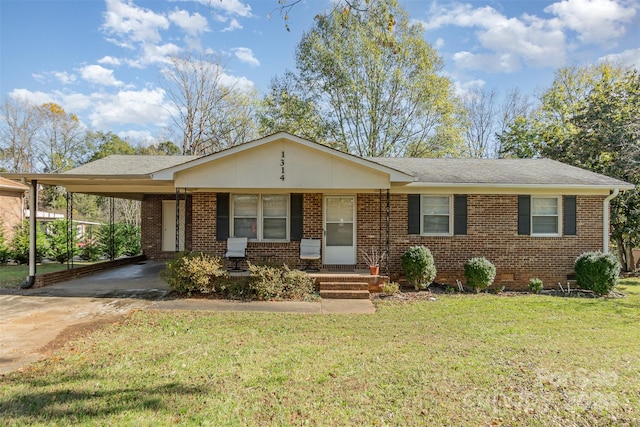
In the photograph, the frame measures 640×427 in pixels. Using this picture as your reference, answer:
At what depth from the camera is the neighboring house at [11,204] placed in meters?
17.3

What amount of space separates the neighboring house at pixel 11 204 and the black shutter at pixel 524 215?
21133mm

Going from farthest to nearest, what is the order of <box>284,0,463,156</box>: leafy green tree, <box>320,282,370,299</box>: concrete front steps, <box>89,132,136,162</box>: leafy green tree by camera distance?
<box>89,132,136,162</box>: leafy green tree → <box>284,0,463,156</box>: leafy green tree → <box>320,282,370,299</box>: concrete front steps

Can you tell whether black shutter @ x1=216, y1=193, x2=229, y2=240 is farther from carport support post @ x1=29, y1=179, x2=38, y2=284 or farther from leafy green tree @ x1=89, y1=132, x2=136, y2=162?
leafy green tree @ x1=89, y1=132, x2=136, y2=162

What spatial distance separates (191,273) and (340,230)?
14.2 feet

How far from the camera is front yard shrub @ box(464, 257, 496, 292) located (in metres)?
9.63

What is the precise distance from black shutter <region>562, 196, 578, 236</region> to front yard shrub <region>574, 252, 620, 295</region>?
3.33 feet

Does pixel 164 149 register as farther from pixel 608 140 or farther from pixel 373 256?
pixel 608 140

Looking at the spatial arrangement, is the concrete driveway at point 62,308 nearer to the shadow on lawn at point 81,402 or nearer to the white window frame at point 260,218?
the shadow on lawn at point 81,402

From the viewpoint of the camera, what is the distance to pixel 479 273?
9.63 meters

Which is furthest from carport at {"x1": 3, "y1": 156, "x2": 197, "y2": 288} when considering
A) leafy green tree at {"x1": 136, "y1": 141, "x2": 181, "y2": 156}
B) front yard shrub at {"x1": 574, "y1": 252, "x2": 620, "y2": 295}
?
leafy green tree at {"x1": 136, "y1": 141, "x2": 181, "y2": 156}

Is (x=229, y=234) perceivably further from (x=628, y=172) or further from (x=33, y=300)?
(x=628, y=172)

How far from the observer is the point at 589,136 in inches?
619

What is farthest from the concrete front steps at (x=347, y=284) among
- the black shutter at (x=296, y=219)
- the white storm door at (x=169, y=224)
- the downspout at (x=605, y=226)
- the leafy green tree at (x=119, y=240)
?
the leafy green tree at (x=119, y=240)

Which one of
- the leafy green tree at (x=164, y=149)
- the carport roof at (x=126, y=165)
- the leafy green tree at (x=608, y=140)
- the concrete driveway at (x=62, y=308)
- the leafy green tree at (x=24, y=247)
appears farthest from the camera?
the leafy green tree at (x=164, y=149)
